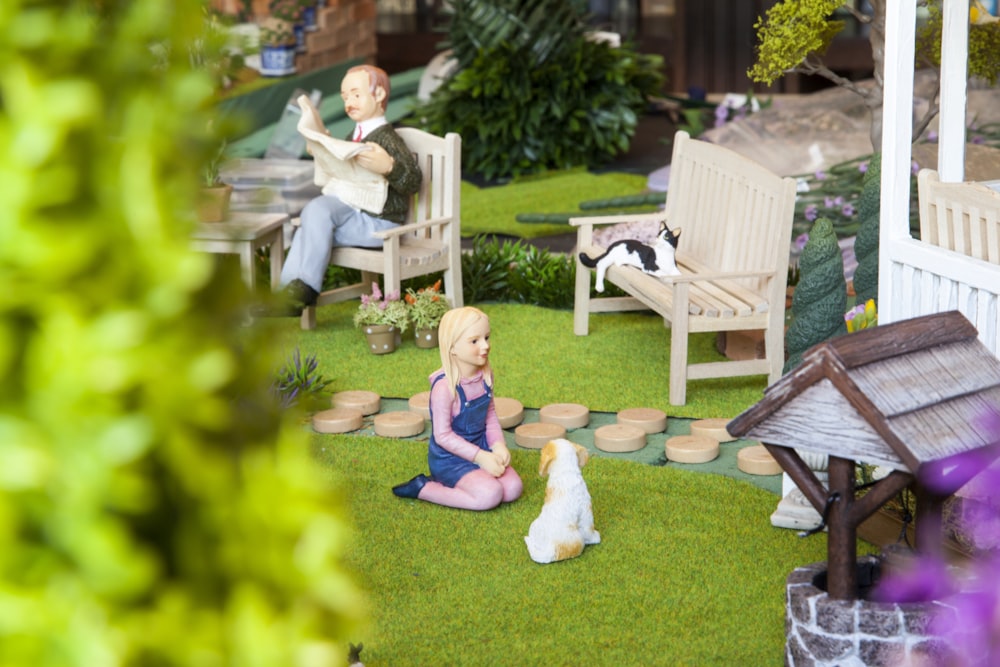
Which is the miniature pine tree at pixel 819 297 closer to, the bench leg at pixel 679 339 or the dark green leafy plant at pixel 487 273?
the bench leg at pixel 679 339

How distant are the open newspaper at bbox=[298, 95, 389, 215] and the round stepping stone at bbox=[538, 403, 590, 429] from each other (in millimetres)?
1930

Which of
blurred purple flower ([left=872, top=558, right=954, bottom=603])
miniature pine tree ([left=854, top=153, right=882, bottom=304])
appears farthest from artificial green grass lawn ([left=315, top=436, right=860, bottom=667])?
miniature pine tree ([left=854, top=153, right=882, bottom=304])

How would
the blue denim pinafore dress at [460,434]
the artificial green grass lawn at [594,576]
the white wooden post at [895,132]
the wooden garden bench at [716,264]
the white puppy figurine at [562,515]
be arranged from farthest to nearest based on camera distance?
1. the wooden garden bench at [716,264]
2. the blue denim pinafore dress at [460,434]
3. the white wooden post at [895,132]
4. the white puppy figurine at [562,515]
5. the artificial green grass lawn at [594,576]

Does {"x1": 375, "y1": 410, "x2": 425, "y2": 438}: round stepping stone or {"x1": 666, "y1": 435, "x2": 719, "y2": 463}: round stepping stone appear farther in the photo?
{"x1": 375, "y1": 410, "x2": 425, "y2": 438}: round stepping stone

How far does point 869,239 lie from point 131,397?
15.3ft

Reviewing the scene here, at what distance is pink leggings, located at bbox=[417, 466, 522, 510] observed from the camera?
168 inches

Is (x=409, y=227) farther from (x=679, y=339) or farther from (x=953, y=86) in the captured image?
(x=953, y=86)

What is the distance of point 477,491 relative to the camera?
4273 millimetres

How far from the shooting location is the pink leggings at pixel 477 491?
14.0 feet

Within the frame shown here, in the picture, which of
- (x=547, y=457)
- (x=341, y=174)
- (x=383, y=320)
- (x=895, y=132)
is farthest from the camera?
(x=341, y=174)

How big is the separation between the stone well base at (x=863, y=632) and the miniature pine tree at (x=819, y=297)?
6.28 ft

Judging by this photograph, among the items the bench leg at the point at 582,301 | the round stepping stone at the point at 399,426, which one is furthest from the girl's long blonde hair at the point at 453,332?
the bench leg at the point at 582,301

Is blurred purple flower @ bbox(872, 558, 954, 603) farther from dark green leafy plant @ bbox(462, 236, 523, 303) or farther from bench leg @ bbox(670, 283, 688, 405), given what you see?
dark green leafy plant @ bbox(462, 236, 523, 303)

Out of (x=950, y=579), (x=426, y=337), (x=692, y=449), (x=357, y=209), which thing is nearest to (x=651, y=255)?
(x=426, y=337)
